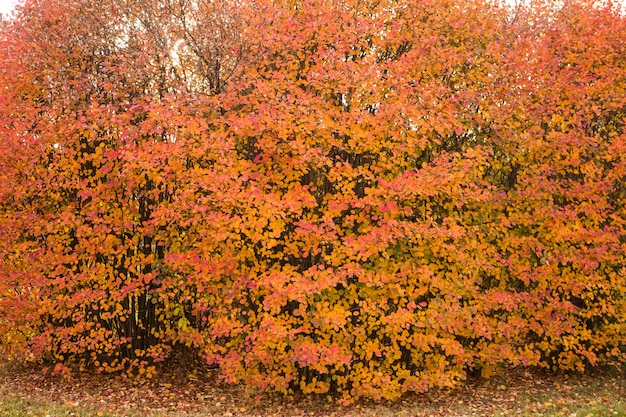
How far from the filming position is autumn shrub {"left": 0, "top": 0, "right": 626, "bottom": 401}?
8.91 metres

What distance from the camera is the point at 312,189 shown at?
917cm

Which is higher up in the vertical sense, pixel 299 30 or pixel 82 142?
pixel 299 30

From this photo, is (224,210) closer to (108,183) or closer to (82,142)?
(108,183)

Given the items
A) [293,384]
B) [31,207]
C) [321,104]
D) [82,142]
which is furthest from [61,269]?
[321,104]

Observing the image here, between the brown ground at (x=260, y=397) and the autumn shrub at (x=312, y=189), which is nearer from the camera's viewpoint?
the autumn shrub at (x=312, y=189)

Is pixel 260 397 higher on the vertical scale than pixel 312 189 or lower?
lower

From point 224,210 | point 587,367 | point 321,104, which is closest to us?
point 224,210

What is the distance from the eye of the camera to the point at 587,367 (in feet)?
37.8

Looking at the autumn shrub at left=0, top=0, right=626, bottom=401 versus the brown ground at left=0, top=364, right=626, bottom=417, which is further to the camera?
the brown ground at left=0, top=364, right=626, bottom=417

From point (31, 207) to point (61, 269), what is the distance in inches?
50.5

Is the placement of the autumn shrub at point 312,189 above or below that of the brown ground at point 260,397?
above

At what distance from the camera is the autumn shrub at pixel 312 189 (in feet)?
29.2

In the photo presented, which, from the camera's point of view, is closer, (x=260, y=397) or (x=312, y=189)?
(x=312, y=189)

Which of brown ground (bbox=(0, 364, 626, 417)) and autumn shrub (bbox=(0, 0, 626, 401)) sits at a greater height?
autumn shrub (bbox=(0, 0, 626, 401))
